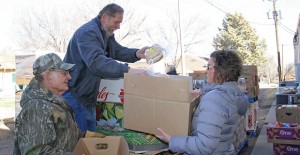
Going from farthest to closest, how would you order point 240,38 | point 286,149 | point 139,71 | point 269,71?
point 269,71 < point 240,38 < point 286,149 < point 139,71

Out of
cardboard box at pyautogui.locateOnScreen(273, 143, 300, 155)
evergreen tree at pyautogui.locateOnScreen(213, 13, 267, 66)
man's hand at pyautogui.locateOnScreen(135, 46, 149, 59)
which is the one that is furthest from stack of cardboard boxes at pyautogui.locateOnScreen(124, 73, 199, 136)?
evergreen tree at pyautogui.locateOnScreen(213, 13, 267, 66)

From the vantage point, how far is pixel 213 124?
2195mm

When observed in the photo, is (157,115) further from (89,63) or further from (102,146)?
(89,63)

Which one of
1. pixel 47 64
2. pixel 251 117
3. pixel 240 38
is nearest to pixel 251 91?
pixel 251 117

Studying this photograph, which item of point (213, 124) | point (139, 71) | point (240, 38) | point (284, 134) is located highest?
point (240, 38)

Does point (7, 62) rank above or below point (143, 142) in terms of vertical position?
above

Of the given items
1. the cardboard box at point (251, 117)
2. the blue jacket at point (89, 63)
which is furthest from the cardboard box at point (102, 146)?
the cardboard box at point (251, 117)

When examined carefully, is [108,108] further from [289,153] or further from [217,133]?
[289,153]

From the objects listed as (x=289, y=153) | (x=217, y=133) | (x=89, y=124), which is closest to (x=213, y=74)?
(x=217, y=133)

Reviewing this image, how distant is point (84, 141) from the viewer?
7.23 ft

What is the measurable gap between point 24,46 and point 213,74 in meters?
26.6

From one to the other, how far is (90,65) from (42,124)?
838 millimetres

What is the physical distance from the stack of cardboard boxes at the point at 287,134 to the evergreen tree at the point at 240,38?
34.4m

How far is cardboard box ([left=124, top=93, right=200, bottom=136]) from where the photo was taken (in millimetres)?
2311
